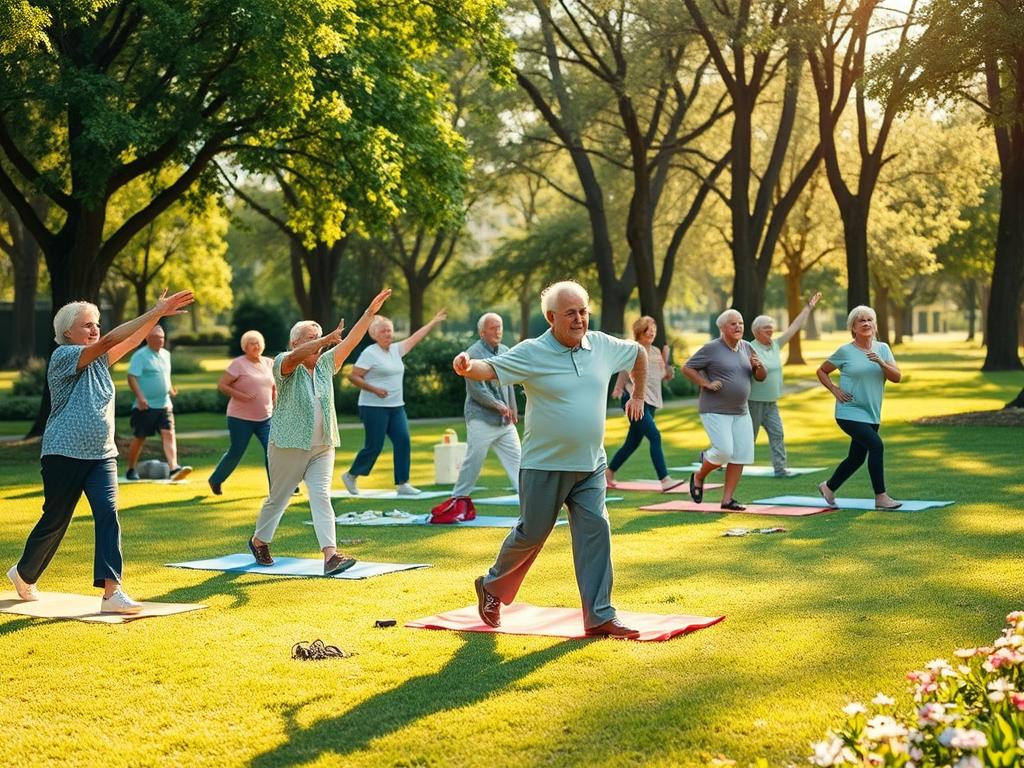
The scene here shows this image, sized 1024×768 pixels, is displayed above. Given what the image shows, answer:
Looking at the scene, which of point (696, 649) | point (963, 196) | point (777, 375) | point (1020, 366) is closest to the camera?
point (696, 649)

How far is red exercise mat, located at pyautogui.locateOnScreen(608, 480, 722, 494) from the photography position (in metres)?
15.9

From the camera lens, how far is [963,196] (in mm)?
49062

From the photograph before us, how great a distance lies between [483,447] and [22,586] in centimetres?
569

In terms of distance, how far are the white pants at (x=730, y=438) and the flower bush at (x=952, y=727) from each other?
8.83 meters

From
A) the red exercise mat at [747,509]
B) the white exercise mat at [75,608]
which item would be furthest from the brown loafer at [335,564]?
the red exercise mat at [747,509]

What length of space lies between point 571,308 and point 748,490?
8.74 meters

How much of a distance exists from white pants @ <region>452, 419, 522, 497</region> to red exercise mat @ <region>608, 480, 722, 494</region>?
7.56ft

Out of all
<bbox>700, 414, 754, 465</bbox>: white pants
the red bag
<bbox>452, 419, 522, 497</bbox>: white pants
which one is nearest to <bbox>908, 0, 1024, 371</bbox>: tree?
<bbox>700, 414, 754, 465</bbox>: white pants

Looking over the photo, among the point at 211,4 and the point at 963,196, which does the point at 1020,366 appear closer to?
the point at 963,196

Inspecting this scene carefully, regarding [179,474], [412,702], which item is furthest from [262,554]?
[179,474]

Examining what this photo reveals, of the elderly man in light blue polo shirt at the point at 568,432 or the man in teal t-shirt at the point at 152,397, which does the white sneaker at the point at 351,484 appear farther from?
the elderly man in light blue polo shirt at the point at 568,432

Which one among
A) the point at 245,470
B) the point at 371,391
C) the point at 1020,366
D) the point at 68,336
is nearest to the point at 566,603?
the point at 68,336

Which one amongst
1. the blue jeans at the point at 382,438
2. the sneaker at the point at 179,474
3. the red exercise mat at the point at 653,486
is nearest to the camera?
the blue jeans at the point at 382,438

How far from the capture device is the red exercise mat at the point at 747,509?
13377 millimetres
